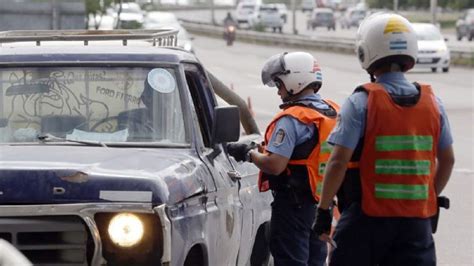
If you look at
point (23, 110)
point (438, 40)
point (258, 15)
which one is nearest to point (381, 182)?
point (23, 110)

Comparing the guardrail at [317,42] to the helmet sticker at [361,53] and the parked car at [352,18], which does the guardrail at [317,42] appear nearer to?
the parked car at [352,18]

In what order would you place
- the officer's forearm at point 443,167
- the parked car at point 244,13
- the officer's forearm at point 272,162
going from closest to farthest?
the officer's forearm at point 443,167 < the officer's forearm at point 272,162 < the parked car at point 244,13

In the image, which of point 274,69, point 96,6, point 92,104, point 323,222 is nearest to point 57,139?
point 92,104

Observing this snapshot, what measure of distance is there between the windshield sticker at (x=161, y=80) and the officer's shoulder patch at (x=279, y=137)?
2.13 feet

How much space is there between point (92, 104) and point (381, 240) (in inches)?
84.1

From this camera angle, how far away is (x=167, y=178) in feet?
20.7

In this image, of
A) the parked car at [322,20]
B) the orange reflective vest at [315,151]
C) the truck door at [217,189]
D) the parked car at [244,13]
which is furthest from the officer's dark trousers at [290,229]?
the parked car at [244,13]

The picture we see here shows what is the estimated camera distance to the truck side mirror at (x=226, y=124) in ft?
24.2

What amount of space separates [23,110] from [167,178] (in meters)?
1.45

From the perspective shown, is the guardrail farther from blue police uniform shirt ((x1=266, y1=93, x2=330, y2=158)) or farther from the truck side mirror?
the truck side mirror

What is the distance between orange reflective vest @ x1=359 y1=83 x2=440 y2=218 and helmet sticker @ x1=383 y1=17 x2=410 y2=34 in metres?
0.31

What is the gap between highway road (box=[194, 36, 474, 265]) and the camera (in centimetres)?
1284

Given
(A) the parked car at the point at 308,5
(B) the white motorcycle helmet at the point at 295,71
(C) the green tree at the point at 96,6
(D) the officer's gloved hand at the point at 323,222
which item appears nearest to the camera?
(D) the officer's gloved hand at the point at 323,222

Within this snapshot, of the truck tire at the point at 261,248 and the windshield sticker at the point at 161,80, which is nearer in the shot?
the windshield sticker at the point at 161,80
